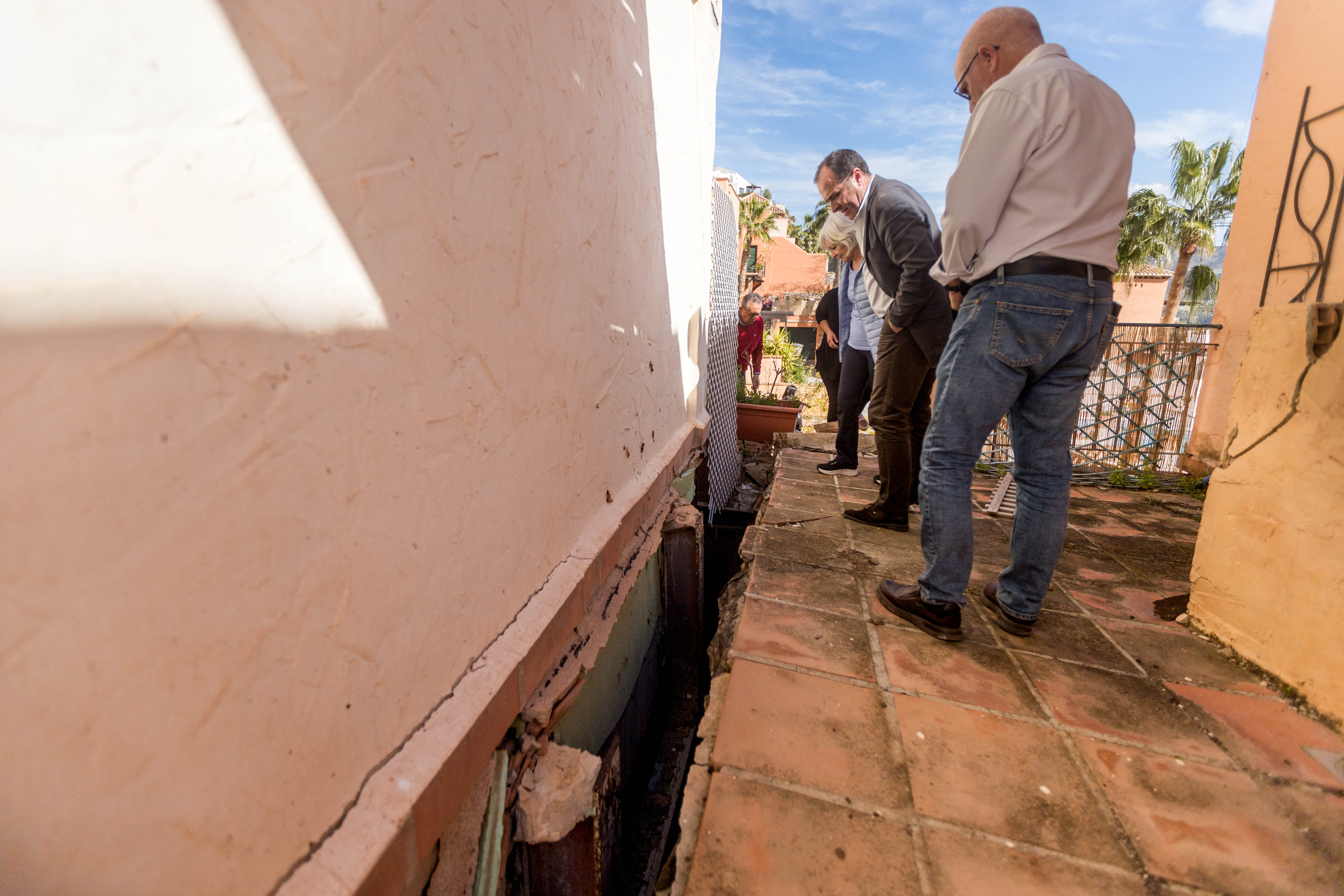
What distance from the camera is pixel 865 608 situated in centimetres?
A: 217

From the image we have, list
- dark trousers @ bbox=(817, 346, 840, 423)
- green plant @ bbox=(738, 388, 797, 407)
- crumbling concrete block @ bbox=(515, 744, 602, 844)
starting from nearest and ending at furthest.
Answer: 1. crumbling concrete block @ bbox=(515, 744, 602, 844)
2. dark trousers @ bbox=(817, 346, 840, 423)
3. green plant @ bbox=(738, 388, 797, 407)

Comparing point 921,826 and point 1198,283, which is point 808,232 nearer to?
point 1198,283

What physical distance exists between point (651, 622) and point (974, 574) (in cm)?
150

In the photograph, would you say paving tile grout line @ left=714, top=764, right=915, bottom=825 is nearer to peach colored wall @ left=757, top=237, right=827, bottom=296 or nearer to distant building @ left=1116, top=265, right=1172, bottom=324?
peach colored wall @ left=757, top=237, right=827, bottom=296

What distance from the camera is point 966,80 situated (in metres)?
1.99

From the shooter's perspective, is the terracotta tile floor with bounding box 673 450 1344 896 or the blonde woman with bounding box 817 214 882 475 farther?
the blonde woman with bounding box 817 214 882 475

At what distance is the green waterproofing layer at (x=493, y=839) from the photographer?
3.96 feet

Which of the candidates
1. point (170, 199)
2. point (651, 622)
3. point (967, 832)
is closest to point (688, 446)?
point (651, 622)

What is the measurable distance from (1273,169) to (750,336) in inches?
176

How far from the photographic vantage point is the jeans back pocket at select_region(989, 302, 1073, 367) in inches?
67.1

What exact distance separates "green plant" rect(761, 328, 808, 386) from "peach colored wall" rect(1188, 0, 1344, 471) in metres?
5.84

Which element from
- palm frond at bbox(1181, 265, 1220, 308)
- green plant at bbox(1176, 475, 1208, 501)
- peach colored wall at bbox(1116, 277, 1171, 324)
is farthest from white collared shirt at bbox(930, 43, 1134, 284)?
peach colored wall at bbox(1116, 277, 1171, 324)

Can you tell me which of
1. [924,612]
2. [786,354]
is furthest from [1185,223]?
[924,612]

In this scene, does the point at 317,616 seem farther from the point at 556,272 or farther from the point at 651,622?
the point at 651,622
